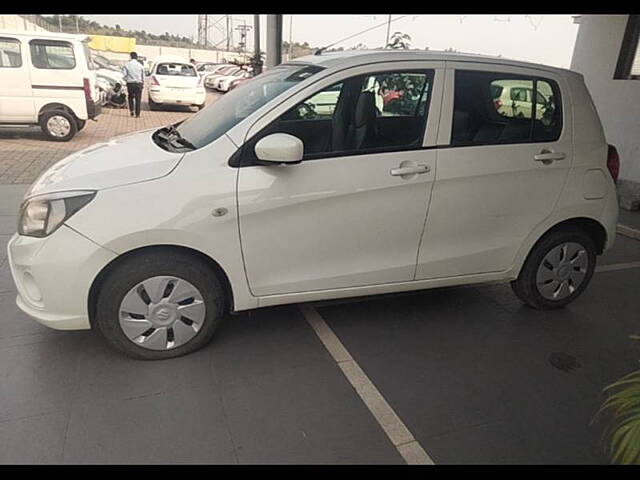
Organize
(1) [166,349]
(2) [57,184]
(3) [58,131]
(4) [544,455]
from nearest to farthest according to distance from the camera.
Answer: (4) [544,455], (2) [57,184], (1) [166,349], (3) [58,131]

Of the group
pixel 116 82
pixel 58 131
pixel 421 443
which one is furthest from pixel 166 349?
pixel 116 82

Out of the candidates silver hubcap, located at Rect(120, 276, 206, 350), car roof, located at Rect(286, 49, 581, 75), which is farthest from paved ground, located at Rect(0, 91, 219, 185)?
car roof, located at Rect(286, 49, 581, 75)

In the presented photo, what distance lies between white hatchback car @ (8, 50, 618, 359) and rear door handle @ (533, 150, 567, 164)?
11 mm

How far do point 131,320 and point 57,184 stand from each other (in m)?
0.82

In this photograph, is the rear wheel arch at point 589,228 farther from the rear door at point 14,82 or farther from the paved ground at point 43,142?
the rear door at point 14,82

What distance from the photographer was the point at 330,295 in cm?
290

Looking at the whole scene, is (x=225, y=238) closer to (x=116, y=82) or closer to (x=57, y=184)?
(x=57, y=184)

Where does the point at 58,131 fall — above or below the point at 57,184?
below

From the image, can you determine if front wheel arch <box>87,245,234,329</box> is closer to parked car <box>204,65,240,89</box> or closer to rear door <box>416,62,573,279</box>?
rear door <box>416,62,573,279</box>

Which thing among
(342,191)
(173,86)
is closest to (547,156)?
(342,191)

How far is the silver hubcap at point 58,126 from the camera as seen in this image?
890 cm

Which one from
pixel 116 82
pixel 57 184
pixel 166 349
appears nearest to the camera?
pixel 57 184

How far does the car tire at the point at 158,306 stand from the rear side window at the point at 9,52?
26.6ft

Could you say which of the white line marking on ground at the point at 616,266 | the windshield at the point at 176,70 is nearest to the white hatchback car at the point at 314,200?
the white line marking on ground at the point at 616,266
